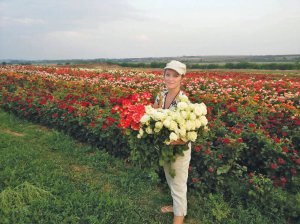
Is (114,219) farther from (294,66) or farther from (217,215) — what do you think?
(294,66)

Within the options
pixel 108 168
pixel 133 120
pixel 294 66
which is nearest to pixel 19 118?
pixel 108 168

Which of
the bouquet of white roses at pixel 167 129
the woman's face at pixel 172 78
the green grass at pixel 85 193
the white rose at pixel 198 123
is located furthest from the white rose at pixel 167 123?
the green grass at pixel 85 193

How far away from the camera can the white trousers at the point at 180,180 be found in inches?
116

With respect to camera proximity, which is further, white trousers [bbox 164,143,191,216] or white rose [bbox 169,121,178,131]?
white trousers [bbox 164,143,191,216]

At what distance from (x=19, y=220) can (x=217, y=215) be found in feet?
7.61

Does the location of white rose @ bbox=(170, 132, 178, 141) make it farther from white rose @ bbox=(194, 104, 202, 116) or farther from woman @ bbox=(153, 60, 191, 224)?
woman @ bbox=(153, 60, 191, 224)

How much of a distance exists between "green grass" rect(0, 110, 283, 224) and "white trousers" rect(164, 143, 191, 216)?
445 mm

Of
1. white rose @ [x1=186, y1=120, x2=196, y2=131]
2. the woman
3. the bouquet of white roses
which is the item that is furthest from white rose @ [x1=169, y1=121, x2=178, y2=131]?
the woman

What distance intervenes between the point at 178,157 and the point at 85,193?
1.62m

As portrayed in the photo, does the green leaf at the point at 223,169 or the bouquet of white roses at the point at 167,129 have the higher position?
the bouquet of white roses at the point at 167,129

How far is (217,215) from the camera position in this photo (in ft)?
11.2

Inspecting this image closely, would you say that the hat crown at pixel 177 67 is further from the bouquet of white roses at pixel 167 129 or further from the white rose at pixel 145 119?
the white rose at pixel 145 119

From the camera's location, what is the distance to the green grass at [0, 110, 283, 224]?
3.34 m

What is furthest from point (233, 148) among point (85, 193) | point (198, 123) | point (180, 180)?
point (85, 193)
